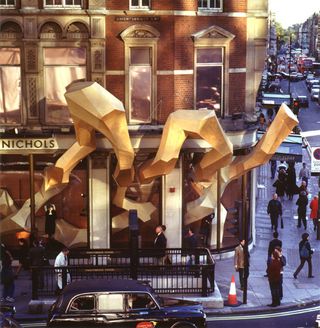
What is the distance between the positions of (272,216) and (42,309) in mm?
11135

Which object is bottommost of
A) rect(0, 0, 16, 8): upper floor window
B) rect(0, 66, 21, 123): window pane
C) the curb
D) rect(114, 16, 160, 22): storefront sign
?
the curb

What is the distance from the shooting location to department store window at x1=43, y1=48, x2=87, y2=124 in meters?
23.2

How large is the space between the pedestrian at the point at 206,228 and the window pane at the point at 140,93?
3592 mm

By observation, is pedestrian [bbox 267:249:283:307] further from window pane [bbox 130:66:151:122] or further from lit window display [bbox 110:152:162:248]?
window pane [bbox 130:66:151:122]

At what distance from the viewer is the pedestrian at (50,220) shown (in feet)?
78.3

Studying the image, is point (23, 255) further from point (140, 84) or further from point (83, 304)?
point (83, 304)

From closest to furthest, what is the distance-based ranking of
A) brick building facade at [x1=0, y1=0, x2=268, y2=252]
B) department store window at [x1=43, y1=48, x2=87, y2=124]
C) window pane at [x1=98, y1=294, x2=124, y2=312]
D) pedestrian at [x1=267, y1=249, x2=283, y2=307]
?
window pane at [x1=98, y1=294, x2=124, y2=312]
pedestrian at [x1=267, y1=249, x2=283, y2=307]
brick building facade at [x1=0, y1=0, x2=268, y2=252]
department store window at [x1=43, y1=48, x2=87, y2=124]

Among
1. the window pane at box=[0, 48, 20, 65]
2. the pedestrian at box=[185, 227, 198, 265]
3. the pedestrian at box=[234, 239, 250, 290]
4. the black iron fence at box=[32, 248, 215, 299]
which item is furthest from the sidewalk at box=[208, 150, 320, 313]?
the window pane at box=[0, 48, 20, 65]

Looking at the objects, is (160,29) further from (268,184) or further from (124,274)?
(268,184)

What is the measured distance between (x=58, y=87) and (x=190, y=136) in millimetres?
4247

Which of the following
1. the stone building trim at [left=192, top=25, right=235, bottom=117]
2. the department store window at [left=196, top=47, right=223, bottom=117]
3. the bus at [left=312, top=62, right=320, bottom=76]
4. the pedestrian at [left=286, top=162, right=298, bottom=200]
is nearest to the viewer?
the stone building trim at [left=192, top=25, right=235, bottom=117]

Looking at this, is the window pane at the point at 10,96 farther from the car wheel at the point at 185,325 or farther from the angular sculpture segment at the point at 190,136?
the car wheel at the point at 185,325

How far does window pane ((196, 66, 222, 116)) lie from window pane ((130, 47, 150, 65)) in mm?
1619

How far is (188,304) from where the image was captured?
17.5m
